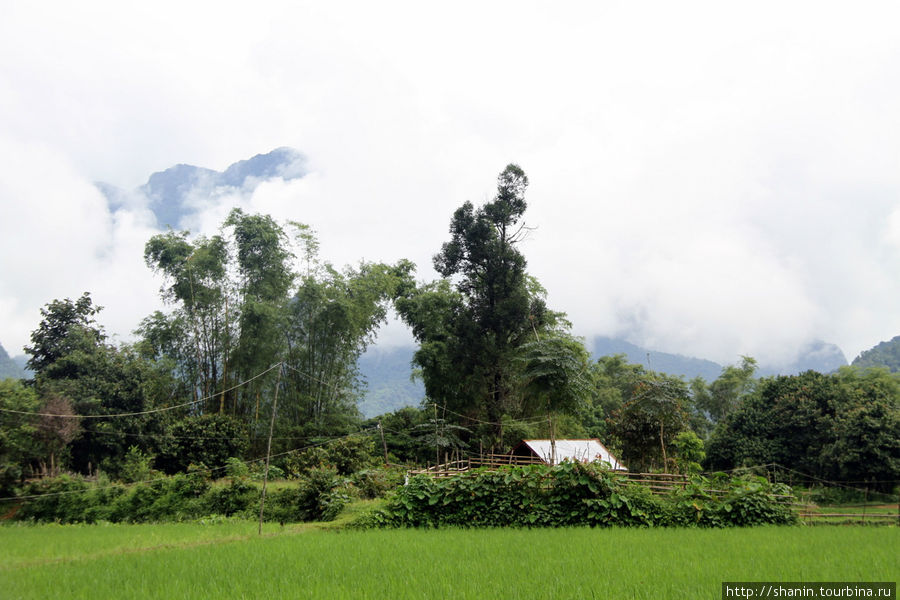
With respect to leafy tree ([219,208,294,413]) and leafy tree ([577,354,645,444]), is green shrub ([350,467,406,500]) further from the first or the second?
leafy tree ([577,354,645,444])

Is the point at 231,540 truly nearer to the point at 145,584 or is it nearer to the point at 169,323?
the point at 145,584

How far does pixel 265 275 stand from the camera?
81.9ft

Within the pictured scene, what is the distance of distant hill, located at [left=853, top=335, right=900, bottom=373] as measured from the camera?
70963mm

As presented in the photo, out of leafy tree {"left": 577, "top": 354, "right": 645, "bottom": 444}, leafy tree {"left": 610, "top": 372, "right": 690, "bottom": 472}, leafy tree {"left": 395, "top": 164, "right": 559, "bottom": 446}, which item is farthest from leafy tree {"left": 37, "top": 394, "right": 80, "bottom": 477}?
leafy tree {"left": 577, "top": 354, "right": 645, "bottom": 444}

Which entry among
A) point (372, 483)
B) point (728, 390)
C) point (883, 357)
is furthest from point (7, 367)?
point (883, 357)

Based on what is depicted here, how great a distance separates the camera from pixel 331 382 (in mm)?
26203

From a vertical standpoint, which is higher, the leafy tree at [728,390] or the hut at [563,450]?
the leafy tree at [728,390]

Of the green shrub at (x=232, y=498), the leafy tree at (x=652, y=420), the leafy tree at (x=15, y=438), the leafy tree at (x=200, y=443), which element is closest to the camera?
the green shrub at (x=232, y=498)

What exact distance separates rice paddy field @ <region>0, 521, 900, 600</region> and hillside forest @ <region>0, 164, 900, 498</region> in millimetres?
9866

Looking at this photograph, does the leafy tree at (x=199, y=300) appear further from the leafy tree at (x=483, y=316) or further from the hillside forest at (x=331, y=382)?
the leafy tree at (x=483, y=316)

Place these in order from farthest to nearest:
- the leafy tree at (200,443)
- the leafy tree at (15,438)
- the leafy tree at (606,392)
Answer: the leafy tree at (606,392)
the leafy tree at (200,443)
the leafy tree at (15,438)

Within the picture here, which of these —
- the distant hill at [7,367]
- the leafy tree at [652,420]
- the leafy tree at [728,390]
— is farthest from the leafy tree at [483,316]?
the distant hill at [7,367]

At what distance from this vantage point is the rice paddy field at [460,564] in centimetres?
503

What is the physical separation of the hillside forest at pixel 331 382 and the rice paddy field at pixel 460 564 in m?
9.87
